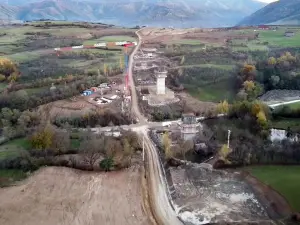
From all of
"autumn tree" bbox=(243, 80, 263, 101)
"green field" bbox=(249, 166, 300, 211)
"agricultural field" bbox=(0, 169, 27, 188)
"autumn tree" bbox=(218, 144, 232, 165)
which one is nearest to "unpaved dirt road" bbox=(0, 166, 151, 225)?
"agricultural field" bbox=(0, 169, 27, 188)

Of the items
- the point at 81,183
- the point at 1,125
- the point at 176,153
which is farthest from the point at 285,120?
the point at 1,125

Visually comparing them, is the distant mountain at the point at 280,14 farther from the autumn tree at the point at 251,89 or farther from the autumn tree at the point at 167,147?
the autumn tree at the point at 167,147

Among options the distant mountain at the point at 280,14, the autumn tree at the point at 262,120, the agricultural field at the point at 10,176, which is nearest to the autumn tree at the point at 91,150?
the agricultural field at the point at 10,176

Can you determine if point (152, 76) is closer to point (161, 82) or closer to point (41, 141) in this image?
point (161, 82)

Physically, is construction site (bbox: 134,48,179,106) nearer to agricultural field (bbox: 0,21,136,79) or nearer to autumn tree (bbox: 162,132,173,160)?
agricultural field (bbox: 0,21,136,79)

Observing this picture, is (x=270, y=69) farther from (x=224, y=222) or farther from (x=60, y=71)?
(x=224, y=222)
